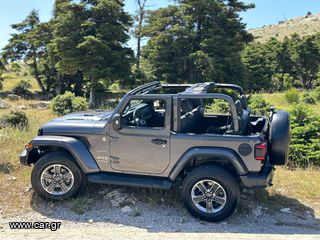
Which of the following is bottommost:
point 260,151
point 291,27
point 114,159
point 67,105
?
point 114,159

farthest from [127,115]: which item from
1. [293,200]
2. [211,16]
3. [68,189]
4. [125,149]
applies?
[211,16]

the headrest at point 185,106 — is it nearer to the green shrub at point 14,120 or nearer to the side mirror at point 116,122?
the side mirror at point 116,122

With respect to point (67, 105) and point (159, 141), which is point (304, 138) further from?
point (67, 105)

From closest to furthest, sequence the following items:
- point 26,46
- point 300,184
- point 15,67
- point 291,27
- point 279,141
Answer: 1. point 279,141
2. point 300,184
3. point 26,46
4. point 15,67
5. point 291,27

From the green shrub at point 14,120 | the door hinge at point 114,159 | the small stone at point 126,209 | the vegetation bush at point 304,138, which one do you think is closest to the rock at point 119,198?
the small stone at point 126,209

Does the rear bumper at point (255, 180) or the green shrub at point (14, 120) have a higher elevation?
the green shrub at point (14, 120)

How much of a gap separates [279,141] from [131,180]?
2323mm

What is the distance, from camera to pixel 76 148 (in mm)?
5535

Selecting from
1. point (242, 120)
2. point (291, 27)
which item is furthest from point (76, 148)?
point (291, 27)

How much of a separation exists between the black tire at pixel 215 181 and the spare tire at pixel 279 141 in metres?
0.75

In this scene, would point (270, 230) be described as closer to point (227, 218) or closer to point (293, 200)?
point (227, 218)

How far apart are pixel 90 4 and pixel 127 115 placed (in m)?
20.5
